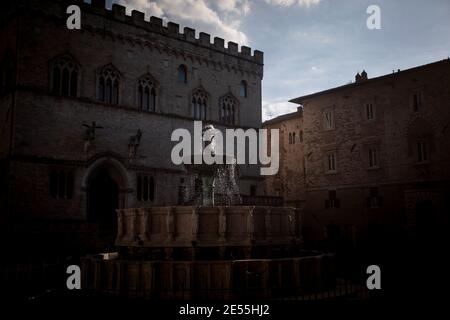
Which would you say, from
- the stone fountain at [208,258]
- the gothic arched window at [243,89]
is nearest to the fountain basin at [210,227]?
the stone fountain at [208,258]

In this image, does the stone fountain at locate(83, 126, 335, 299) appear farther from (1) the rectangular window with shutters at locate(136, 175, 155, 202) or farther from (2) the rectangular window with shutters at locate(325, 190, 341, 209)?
(2) the rectangular window with shutters at locate(325, 190, 341, 209)

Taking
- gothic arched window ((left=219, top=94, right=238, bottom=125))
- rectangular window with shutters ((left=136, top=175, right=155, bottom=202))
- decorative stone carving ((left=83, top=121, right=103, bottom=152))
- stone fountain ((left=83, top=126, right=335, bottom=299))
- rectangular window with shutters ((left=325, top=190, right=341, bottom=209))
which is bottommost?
stone fountain ((left=83, top=126, right=335, bottom=299))

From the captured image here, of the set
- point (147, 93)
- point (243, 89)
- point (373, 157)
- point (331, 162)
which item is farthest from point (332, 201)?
point (147, 93)

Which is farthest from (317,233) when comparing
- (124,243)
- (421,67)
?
(124,243)

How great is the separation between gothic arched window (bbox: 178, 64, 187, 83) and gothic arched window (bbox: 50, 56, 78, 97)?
7.63 metres

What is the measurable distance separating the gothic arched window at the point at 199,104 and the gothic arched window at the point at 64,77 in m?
8.68

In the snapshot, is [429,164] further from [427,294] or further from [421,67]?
[427,294]

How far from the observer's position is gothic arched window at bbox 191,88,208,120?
3002 cm

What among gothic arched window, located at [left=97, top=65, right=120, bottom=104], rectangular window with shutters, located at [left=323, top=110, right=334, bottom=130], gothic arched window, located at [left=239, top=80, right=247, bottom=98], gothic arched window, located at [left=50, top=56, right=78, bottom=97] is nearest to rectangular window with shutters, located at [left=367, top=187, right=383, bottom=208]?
rectangular window with shutters, located at [left=323, top=110, right=334, bottom=130]

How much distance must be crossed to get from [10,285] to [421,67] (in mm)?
24929

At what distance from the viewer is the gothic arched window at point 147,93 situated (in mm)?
27297

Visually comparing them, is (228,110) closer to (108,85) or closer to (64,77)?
(108,85)

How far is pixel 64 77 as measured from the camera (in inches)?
939

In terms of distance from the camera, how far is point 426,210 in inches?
984
